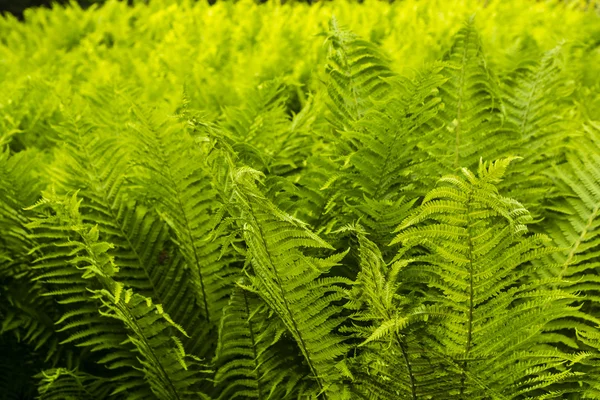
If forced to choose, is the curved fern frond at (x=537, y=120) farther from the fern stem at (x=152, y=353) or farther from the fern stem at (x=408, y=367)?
the fern stem at (x=152, y=353)

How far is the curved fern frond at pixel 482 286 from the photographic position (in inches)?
42.3

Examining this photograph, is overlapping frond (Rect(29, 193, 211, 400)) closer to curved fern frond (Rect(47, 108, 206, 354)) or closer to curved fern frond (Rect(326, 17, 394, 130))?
curved fern frond (Rect(47, 108, 206, 354))

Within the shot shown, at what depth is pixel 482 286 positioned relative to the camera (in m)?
1.14

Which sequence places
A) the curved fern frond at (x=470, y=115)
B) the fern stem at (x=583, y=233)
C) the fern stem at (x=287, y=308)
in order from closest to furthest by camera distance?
the fern stem at (x=287, y=308) < the fern stem at (x=583, y=233) < the curved fern frond at (x=470, y=115)

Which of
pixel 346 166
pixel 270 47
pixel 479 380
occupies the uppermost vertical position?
pixel 270 47

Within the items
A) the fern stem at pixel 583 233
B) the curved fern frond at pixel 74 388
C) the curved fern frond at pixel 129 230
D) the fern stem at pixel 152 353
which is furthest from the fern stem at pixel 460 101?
the curved fern frond at pixel 74 388

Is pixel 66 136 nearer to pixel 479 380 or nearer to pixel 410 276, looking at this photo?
pixel 410 276

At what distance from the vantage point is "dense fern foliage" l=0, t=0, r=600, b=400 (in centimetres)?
116

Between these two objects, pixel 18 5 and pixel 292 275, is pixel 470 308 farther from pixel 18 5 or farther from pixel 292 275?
pixel 18 5

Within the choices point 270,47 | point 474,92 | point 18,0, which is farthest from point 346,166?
point 18,0

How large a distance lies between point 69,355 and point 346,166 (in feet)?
3.14

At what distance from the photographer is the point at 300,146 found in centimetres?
190

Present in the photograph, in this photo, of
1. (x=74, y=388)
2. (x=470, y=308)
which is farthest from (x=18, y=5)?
(x=470, y=308)

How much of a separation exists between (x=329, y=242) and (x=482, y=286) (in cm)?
45
